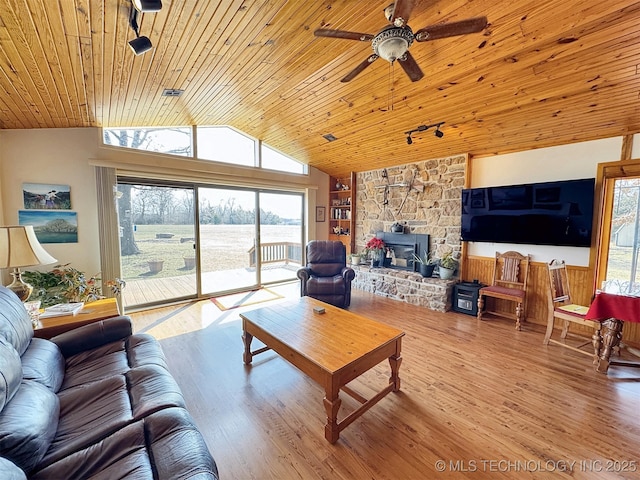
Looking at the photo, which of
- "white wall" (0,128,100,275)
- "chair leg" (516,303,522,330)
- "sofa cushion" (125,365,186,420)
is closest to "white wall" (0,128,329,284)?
"white wall" (0,128,100,275)

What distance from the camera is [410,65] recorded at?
1.97 metres

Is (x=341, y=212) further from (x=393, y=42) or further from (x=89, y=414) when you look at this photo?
(x=89, y=414)

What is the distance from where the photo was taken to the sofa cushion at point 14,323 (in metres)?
1.47

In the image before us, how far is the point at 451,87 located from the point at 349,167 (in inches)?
117

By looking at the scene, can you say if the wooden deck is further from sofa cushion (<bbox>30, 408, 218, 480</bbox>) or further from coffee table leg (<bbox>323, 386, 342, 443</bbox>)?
coffee table leg (<bbox>323, 386, 342, 443</bbox>)

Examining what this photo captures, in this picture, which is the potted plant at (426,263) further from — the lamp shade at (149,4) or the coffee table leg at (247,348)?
the lamp shade at (149,4)

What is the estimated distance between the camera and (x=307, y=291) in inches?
162

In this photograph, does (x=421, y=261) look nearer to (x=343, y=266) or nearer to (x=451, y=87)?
(x=343, y=266)

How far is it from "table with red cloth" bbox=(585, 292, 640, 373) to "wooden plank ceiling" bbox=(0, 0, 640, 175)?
192 centimetres

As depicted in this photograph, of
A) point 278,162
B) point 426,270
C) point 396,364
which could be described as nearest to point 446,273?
point 426,270

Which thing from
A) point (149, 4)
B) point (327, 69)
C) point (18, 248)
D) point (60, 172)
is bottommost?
point (18, 248)

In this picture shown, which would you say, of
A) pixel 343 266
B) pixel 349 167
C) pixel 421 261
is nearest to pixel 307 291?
pixel 343 266

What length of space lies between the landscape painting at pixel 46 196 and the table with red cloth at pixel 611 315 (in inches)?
237

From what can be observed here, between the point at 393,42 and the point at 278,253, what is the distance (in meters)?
4.59
